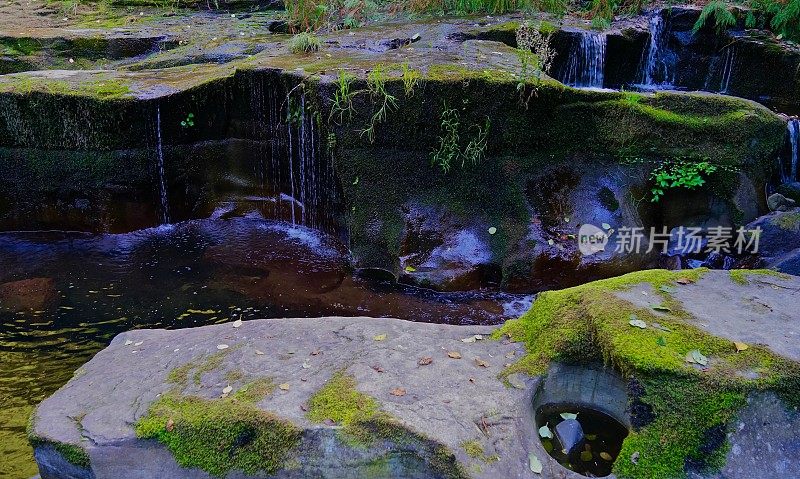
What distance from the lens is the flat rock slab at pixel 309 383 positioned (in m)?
3.14

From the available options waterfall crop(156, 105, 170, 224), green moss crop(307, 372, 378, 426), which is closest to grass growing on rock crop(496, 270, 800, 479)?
green moss crop(307, 372, 378, 426)

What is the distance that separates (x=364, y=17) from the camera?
35.2ft

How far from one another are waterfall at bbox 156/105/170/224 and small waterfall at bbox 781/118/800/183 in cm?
769

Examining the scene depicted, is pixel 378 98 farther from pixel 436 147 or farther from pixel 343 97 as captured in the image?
pixel 436 147

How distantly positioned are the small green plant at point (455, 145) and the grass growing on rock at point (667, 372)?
3162 millimetres

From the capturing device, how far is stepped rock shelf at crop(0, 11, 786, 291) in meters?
6.35

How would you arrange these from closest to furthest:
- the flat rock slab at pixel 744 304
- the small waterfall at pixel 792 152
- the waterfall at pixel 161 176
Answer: the flat rock slab at pixel 744 304
the small waterfall at pixel 792 152
the waterfall at pixel 161 176

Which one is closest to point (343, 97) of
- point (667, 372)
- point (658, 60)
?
point (667, 372)

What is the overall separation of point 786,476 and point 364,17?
9690mm

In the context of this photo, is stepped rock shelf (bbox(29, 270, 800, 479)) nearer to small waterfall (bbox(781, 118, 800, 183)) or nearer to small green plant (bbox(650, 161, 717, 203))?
small green plant (bbox(650, 161, 717, 203))

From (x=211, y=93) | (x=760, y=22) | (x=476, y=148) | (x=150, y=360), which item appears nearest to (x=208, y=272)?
(x=211, y=93)

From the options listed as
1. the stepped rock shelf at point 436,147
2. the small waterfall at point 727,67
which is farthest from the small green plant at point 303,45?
the small waterfall at point 727,67

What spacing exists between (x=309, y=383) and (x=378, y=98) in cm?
376

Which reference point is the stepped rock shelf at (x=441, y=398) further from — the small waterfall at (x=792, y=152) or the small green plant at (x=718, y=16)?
the small green plant at (x=718, y=16)
